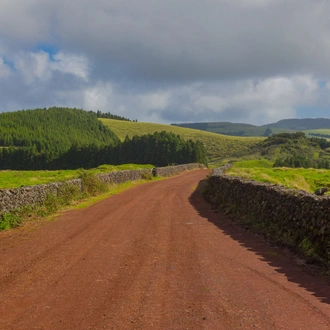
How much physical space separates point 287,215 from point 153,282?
5801mm

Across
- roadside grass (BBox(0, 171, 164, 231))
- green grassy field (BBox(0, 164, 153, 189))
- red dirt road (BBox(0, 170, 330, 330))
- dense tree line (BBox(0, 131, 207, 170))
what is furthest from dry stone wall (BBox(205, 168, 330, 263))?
dense tree line (BBox(0, 131, 207, 170))

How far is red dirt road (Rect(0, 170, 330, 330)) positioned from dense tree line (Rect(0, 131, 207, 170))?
92.4 meters

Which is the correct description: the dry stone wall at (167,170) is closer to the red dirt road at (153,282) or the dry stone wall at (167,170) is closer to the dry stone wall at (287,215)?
the dry stone wall at (287,215)

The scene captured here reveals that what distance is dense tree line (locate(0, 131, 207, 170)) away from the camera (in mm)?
110000

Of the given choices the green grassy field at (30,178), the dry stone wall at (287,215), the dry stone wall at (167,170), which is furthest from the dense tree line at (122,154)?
the dry stone wall at (287,215)

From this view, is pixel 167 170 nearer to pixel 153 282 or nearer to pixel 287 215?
pixel 287 215

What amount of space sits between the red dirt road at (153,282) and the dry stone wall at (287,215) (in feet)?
2.10

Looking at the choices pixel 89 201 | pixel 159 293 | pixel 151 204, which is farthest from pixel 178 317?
pixel 89 201

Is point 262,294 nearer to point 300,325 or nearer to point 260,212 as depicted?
point 300,325

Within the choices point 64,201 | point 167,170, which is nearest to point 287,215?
point 64,201

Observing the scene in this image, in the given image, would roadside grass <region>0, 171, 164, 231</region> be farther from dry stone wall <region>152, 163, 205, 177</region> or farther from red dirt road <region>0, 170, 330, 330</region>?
dry stone wall <region>152, 163, 205, 177</region>

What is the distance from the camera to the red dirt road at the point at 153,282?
235 inches

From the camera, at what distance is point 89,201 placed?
22.7 m

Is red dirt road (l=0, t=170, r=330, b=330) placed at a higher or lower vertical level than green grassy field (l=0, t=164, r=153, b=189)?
higher
